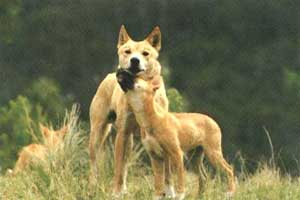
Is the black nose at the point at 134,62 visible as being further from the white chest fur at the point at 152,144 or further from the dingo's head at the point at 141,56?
the white chest fur at the point at 152,144

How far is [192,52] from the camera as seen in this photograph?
30.8 metres

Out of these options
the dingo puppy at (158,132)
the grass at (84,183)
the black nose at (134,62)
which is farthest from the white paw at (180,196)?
the black nose at (134,62)

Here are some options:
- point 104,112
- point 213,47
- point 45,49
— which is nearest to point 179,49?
point 213,47

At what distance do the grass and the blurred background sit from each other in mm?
14234

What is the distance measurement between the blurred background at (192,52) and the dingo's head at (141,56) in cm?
1483

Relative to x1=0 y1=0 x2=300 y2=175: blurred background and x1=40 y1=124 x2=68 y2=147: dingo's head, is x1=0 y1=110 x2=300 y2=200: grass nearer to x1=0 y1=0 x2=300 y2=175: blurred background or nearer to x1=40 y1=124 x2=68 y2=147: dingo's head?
x1=40 y1=124 x2=68 y2=147: dingo's head

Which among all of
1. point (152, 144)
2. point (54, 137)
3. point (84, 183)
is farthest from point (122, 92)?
point (54, 137)

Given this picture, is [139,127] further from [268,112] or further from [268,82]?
[268,82]

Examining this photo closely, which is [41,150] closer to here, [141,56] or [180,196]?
[141,56]

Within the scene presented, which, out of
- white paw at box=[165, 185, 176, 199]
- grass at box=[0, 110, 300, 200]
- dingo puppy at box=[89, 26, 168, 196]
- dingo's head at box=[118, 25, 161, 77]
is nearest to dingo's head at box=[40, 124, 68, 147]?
grass at box=[0, 110, 300, 200]

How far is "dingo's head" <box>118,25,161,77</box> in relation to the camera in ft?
35.8

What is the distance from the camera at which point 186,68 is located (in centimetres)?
3042

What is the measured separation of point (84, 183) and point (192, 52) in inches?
791

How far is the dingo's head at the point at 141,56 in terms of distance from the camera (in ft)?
35.8
